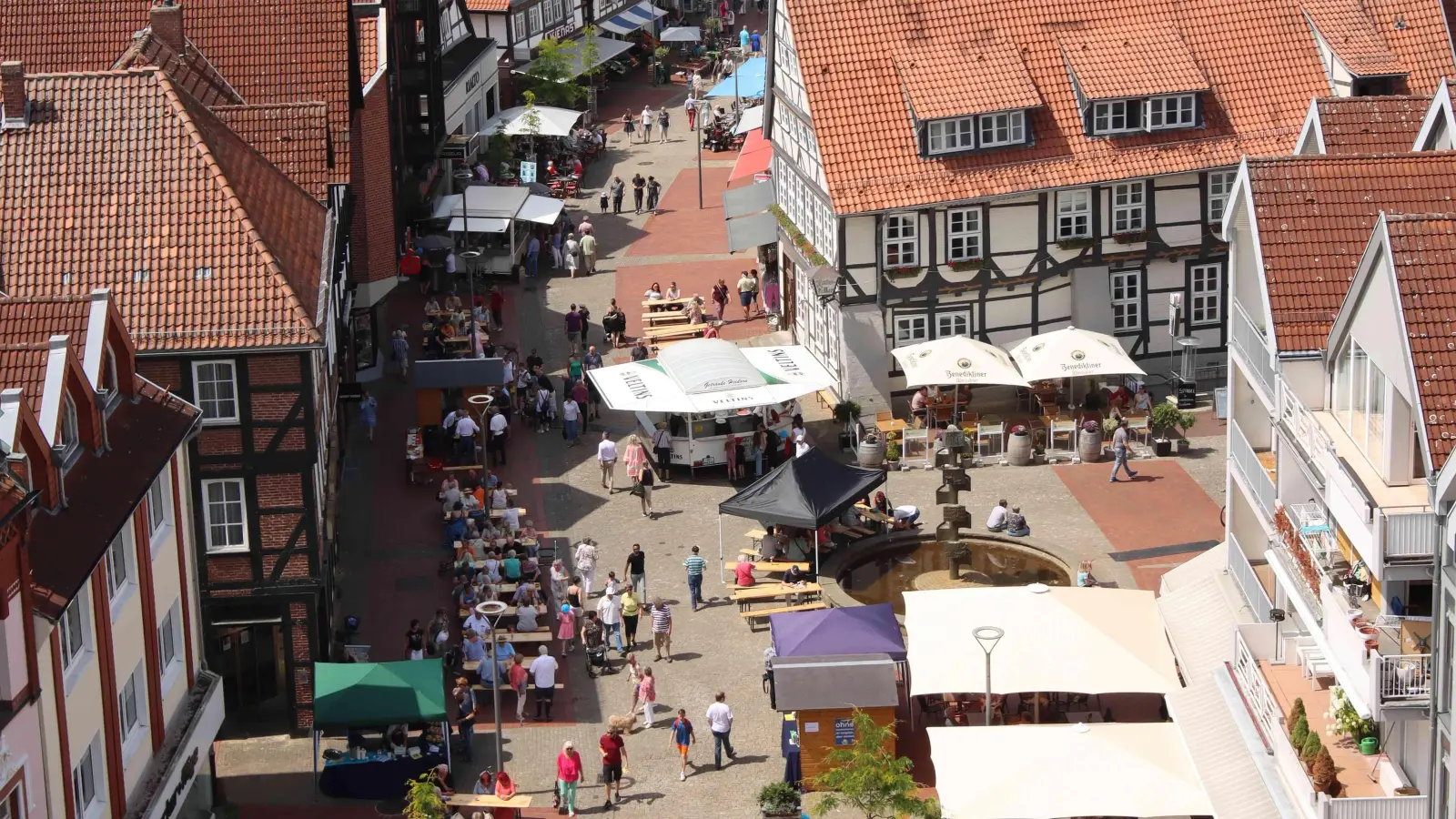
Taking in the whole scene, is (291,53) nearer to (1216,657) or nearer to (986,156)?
(986,156)

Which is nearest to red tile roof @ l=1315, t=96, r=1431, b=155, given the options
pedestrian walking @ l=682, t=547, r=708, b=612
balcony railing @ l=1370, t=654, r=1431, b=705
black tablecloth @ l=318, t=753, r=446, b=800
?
balcony railing @ l=1370, t=654, r=1431, b=705

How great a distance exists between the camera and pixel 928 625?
1543 inches

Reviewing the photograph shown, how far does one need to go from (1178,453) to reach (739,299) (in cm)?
1685

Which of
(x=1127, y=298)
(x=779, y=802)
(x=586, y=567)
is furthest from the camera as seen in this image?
Result: (x=1127, y=298)

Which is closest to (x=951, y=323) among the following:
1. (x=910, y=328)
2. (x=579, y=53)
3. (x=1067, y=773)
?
(x=910, y=328)

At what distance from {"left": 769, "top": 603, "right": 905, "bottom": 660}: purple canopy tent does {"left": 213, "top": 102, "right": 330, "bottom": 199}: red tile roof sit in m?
14.2

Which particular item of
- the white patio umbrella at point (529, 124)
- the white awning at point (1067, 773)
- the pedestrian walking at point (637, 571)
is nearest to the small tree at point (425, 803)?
the white awning at point (1067, 773)

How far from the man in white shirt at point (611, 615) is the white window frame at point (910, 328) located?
A: 534 inches

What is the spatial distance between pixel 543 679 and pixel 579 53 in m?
49.9

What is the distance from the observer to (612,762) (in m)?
37.7

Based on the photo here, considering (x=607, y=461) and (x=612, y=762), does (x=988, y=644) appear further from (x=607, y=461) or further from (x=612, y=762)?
(x=607, y=461)

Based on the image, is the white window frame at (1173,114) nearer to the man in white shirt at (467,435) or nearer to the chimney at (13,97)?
the man in white shirt at (467,435)

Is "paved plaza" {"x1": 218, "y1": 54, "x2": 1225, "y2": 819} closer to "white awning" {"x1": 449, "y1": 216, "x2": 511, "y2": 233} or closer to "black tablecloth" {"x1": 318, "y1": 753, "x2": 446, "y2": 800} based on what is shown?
"black tablecloth" {"x1": 318, "y1": 753, "x2": 446, "y2": 800}

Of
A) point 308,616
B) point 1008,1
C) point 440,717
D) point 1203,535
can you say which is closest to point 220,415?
point 308,616
